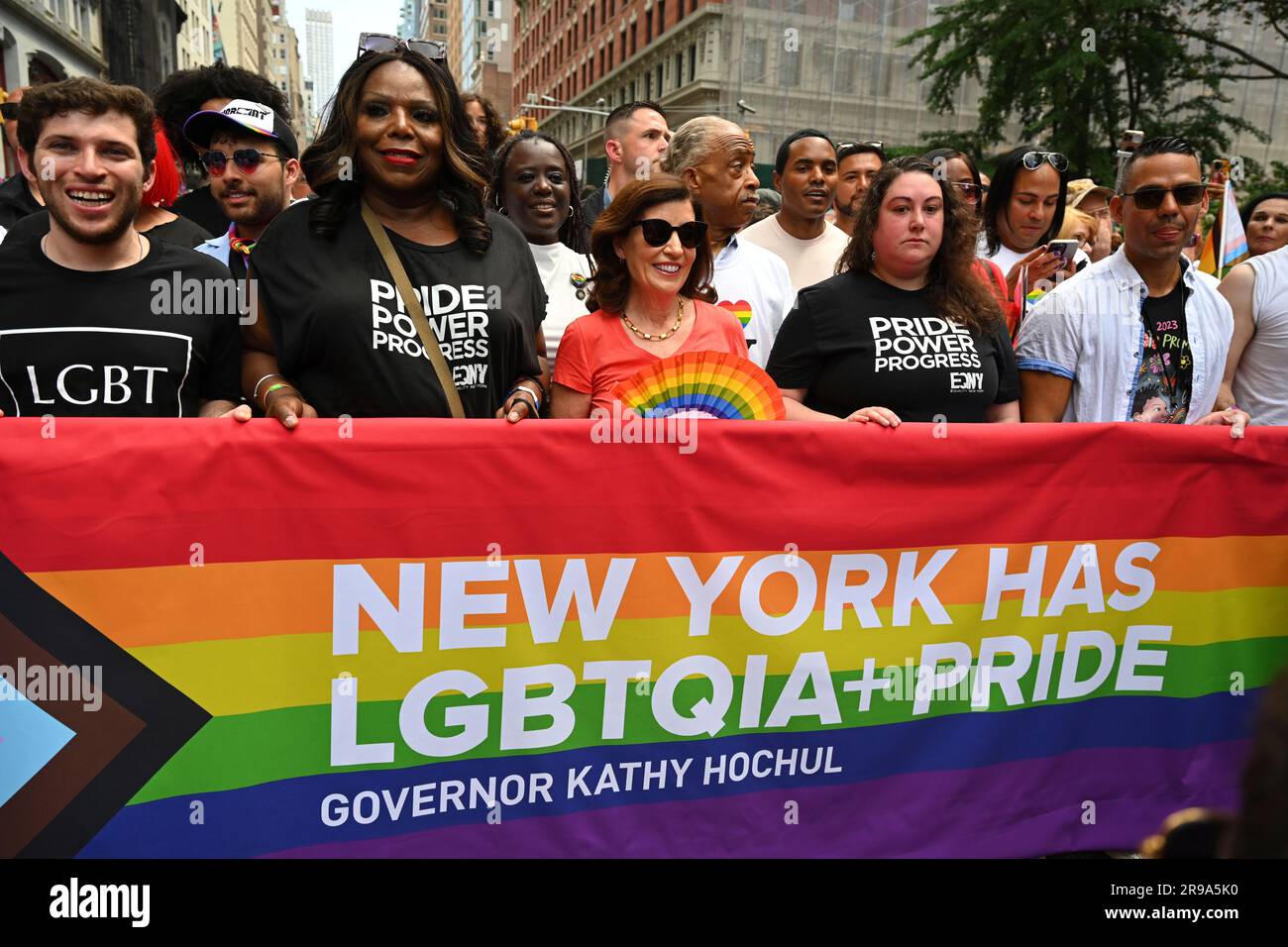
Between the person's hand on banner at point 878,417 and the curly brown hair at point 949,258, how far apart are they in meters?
0.67

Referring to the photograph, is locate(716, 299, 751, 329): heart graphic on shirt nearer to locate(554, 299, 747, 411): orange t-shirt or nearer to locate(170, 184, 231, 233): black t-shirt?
locate(554, 299, 747, 411): orange t-shirt

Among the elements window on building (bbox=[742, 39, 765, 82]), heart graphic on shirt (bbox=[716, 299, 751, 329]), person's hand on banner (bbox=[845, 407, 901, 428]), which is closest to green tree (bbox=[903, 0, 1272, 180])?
window on building (bbox=[742, 39, 765, 82])

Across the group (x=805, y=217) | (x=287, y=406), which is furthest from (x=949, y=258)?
(x=287, y=406)

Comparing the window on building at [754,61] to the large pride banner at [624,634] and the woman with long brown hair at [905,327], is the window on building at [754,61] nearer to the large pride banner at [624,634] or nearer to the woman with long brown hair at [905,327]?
the woman with long brown hair at [905,327]

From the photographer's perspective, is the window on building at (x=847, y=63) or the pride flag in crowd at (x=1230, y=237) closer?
the pride flag in crowd at (x=1230, y=237)

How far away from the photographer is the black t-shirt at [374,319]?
2686 millimetres

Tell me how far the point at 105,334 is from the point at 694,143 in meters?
2.65

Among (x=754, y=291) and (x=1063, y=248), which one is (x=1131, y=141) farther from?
(x=754, y=291)

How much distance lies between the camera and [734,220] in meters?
4.29

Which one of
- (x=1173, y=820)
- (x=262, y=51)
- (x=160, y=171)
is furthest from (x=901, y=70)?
(x=262, y=51)

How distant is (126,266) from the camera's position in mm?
2627

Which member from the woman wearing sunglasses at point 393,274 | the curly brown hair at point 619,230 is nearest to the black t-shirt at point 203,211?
the woman wearing sunglasses at point 393,274
